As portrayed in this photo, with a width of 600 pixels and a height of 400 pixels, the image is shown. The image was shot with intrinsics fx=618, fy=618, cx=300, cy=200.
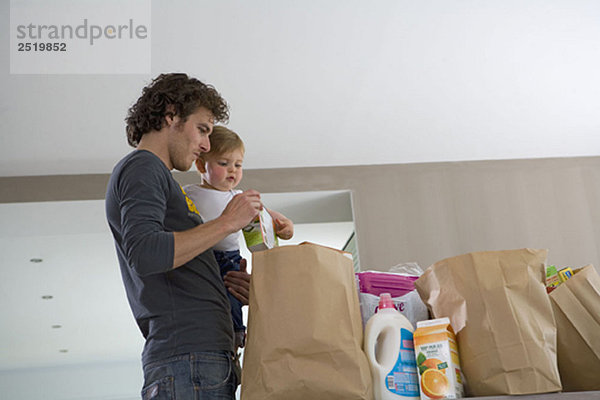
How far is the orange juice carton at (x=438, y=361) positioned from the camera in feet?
3.55

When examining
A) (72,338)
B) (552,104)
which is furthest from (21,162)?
(72,338)

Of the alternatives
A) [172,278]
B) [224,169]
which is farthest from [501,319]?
[224,169]

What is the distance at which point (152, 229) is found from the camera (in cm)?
119

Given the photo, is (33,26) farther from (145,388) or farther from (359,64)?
(145,388)

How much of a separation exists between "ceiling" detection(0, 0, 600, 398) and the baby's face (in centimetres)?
65

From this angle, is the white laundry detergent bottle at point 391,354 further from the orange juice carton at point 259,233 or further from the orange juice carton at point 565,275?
the orange juice carton at point 565,275

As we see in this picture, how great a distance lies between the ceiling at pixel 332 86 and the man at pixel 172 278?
1187 mm

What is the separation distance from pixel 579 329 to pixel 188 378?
77cm

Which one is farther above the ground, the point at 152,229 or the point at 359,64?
the point at 359,64

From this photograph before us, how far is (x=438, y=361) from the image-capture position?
1.10m

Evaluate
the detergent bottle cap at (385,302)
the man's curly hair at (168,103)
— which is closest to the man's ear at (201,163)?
the man's curly hair at (168,103)

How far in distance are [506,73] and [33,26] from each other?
1999 mm

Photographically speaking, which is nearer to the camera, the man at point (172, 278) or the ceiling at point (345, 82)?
the man at point (172, 278)

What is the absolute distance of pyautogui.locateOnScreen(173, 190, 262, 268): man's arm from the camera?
3.98 feet
